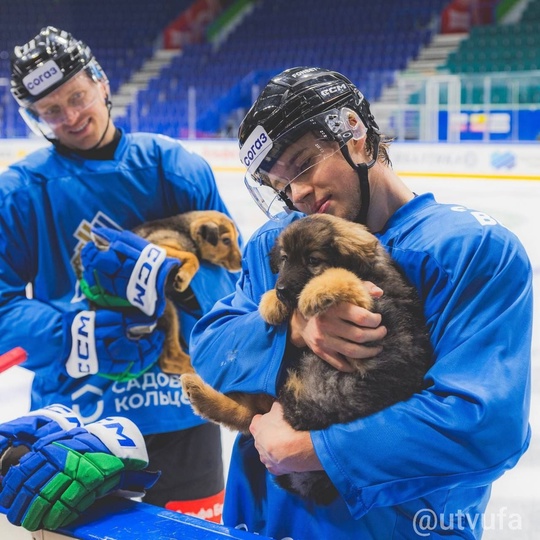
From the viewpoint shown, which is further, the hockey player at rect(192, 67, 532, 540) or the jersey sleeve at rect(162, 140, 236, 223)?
the jersey sleeve at rect(162, 140, 236, 223)

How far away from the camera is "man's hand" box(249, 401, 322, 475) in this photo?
3.75 feet

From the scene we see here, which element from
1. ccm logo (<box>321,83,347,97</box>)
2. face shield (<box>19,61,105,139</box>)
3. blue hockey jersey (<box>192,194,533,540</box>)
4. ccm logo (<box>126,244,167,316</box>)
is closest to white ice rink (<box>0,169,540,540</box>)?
ccm logo (<box>126,244,167,316</box>)

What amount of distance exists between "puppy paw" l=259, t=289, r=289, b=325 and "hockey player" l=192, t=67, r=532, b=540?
16mm

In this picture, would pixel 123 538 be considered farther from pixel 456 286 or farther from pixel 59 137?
pixel 59 137

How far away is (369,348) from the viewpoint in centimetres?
117

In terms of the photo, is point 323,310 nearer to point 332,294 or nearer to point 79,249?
point 332,294

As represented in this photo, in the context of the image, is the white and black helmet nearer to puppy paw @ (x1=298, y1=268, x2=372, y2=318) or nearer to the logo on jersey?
the logo on jersey

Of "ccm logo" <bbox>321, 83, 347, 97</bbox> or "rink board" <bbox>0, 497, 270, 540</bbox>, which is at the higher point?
"ccm logo" <bbox>321, 83, 347, 97</bbox>

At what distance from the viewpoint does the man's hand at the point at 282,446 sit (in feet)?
3.75

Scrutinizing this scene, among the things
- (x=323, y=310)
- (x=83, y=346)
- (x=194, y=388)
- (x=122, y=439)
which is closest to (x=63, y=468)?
(x=122, y=439)

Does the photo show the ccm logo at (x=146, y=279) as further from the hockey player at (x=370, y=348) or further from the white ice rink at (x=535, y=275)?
the white ice rink at (x=535, y=275)

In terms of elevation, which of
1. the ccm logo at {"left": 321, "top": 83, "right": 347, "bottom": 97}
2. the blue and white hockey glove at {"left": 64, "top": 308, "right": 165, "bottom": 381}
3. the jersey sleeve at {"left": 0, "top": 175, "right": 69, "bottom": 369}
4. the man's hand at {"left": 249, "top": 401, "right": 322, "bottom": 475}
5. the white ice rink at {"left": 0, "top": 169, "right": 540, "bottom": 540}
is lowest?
the white ice rink at {"left": 0, "top": 169, "right": 540, "bottom": 540}

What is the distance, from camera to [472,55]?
13.6 m

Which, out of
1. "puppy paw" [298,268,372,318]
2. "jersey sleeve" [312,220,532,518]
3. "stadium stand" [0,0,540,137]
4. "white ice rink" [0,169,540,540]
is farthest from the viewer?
"stadium stand" [0,0,540,137]
